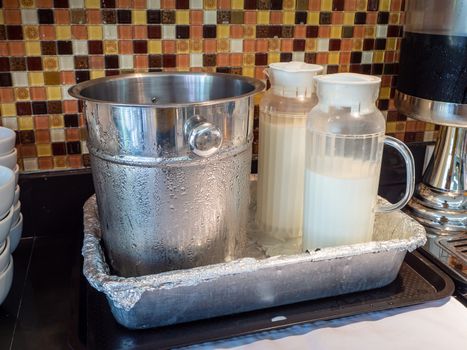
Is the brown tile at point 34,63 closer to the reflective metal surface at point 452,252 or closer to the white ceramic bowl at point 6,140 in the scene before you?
the white ceramic bowl at point 6,140

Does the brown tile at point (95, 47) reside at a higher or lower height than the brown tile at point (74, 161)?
higher

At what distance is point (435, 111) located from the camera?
0.72 metres

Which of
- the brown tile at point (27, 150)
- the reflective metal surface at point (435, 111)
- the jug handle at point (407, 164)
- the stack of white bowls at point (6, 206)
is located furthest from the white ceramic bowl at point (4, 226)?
the reflective metal surface at point (435, 111)

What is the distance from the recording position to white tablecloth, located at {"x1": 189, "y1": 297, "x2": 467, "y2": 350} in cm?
Answer: 52

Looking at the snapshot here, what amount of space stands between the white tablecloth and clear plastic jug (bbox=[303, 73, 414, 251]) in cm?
10

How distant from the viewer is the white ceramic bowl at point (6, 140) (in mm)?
650

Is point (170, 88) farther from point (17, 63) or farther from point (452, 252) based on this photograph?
point (452, 252)

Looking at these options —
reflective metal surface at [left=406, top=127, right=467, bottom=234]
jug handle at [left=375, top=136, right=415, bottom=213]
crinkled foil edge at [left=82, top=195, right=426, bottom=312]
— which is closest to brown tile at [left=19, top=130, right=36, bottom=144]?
crinkled foil edge at [left=82, top=195, right=426, bottom=312]

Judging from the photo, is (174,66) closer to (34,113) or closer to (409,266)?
(34,113)

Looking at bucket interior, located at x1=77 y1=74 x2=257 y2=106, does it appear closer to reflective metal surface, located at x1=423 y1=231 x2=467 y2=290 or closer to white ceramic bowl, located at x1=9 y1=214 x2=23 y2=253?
white ceramic bowl, located at x1=9 y1=214 x2=23 y2=253

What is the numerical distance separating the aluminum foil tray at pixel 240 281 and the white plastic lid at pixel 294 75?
0.71ft

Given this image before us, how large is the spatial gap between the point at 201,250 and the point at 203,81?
0.23m

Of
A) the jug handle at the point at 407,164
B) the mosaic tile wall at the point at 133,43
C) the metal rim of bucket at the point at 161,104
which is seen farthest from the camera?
the mosaic tile wall at the point at 133,43

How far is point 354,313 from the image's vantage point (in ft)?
1.85
